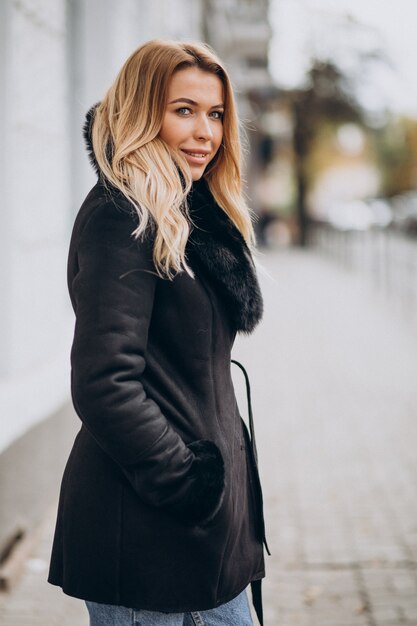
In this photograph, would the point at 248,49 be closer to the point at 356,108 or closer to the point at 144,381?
the point at 356,108

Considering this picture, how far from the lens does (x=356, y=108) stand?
1308 inches

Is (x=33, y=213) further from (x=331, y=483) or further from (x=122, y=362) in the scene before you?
(x=122, y=362)

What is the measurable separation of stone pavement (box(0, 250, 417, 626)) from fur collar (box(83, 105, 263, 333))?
0.46m

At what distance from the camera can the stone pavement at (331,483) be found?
4.02 m

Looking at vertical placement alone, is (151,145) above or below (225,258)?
above

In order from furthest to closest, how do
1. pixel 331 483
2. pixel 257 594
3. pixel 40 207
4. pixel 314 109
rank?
pixel 314 109 < pixel 331 483 < pixel 40 207 < pixel 257 594

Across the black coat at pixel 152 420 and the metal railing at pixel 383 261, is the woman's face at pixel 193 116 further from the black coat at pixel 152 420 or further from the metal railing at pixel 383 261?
the metal railing at pixel 383 261

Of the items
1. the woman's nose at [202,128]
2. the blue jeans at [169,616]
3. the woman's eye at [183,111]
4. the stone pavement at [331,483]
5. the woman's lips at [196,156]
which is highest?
the woman's eye at [183,111]

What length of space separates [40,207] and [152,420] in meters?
3.49

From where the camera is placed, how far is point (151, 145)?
207 cm

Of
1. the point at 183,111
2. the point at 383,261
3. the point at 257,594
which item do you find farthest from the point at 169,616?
the point at 383,261

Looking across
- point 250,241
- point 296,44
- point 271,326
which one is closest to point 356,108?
→ point 296,44

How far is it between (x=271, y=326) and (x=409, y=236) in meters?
29.5

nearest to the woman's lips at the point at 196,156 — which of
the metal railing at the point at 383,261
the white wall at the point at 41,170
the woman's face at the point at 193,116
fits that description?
the woman's face at the point at 193,116
